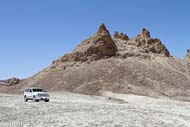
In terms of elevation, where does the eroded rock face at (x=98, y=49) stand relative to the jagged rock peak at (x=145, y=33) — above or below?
below

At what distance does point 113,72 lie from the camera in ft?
254

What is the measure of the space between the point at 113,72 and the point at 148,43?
2341cm

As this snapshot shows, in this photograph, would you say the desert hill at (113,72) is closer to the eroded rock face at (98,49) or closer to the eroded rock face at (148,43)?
the eroded rock face at (98,49)

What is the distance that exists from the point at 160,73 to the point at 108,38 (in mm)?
12730

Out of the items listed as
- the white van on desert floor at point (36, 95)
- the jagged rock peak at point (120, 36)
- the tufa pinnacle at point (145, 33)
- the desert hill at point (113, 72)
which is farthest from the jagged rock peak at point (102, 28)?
the white van on desert floor at point (36, 95)

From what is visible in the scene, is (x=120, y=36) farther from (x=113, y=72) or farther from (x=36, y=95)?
(x=36, y=95)

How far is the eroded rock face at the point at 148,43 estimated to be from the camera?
96.0m

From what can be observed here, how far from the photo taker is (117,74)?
3014 inches

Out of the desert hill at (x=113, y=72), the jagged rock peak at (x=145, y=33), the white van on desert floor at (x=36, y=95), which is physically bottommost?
the white van on desert floor at (x=36, y=95)

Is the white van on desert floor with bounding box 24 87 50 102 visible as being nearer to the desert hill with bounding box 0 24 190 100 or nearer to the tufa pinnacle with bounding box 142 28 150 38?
the desert hill with bounding box 0 24 190 100

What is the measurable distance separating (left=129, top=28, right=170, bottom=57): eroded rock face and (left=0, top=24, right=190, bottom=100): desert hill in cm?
186

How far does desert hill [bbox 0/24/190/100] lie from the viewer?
71.4 metres

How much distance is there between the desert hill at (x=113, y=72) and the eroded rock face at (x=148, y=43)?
1864 mm

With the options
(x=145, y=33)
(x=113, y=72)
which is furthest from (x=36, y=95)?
(x=145, y=33)
